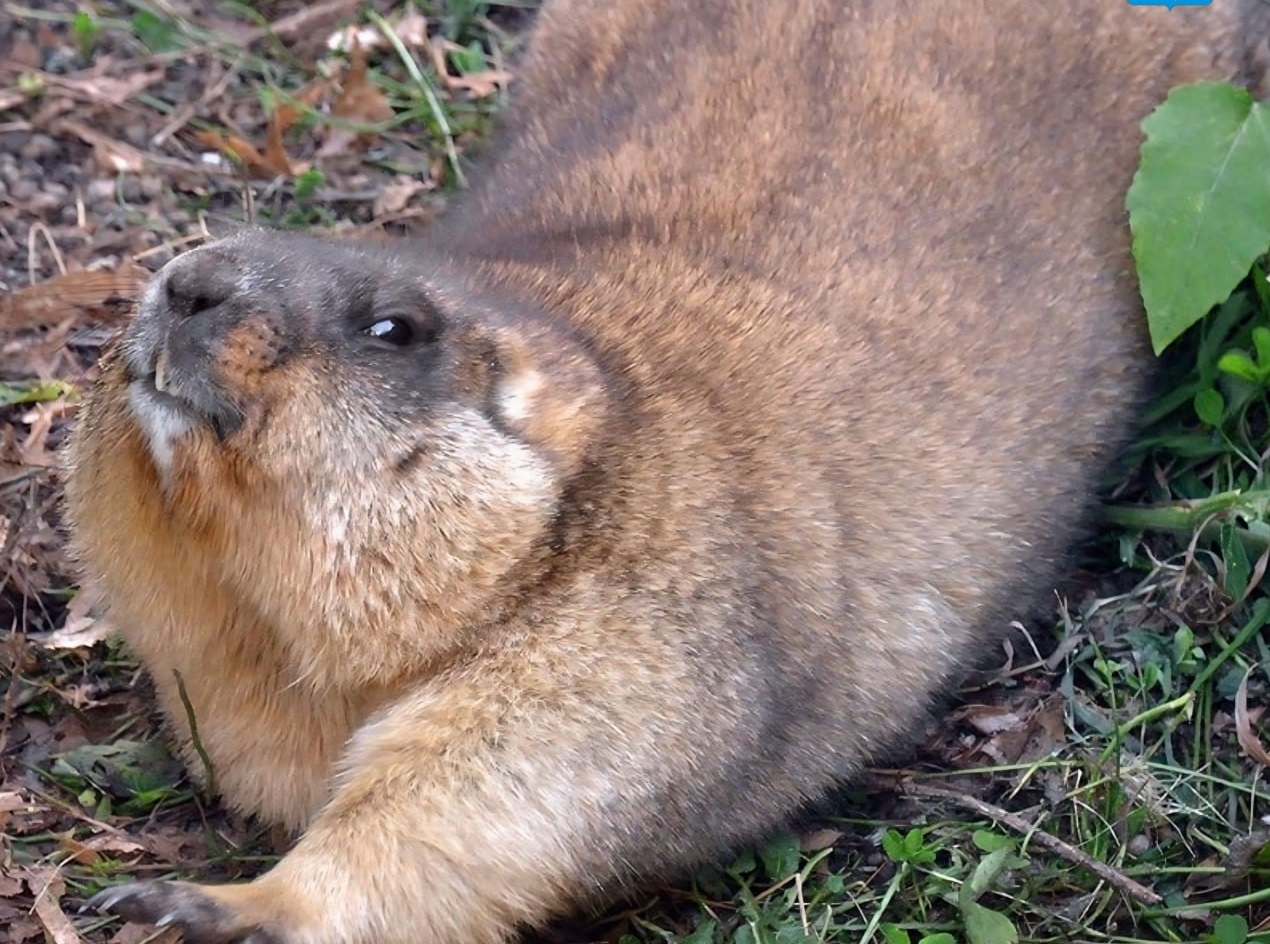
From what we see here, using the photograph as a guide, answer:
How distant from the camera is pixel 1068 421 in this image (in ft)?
17.5

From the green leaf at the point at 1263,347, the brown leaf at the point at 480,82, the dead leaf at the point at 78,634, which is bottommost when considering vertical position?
the dead leaf at the point at 78,634

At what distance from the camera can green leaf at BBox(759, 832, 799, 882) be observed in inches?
184

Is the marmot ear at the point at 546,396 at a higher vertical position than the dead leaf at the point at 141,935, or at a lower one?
higher

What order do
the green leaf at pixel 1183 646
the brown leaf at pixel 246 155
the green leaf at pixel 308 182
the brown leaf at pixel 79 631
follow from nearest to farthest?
1. the green leaf at pixel 1183 646
2. the brown leaf at pixel 79 631
3. the green leaf at pixel 308 182
4. the brown leaf at pixel 246 155

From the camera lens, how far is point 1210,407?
559 centimetres

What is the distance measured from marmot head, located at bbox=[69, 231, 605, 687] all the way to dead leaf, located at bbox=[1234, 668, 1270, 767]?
6.82ft

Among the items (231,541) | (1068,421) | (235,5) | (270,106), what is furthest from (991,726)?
(235,5)

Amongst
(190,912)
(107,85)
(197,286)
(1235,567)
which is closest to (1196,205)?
(1235,567)

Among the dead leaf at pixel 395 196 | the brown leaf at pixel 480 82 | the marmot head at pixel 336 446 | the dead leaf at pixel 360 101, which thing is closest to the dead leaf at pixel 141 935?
the marmot head at pixel 336 446

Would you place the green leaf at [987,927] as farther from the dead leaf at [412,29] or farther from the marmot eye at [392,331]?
the dead leaf at [412,29]

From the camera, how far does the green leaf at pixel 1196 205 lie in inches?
203

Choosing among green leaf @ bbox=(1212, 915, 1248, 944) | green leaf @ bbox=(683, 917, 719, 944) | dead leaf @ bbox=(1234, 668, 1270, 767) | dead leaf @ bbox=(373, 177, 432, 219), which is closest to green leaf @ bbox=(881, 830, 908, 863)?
green leaf @ bbox=(683, 917, 719, 944)

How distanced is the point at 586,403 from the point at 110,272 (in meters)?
2.86

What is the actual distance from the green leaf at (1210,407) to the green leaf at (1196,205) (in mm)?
509
